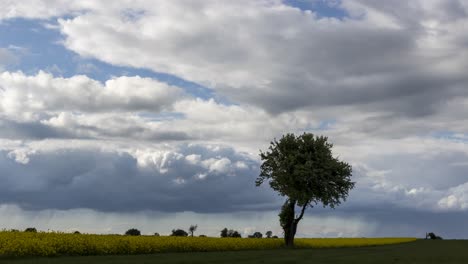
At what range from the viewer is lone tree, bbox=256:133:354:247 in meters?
Answer: 68.2

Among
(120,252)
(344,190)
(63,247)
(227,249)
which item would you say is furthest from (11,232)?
(344,190)

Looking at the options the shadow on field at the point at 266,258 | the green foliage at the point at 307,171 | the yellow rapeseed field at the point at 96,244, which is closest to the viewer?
the shadow on field at the point at 266,258

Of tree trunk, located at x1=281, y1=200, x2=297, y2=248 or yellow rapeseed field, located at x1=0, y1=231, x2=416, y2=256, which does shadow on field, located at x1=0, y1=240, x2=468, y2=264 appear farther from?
tree trunk, located at x1=281, y1=200, x2=297, y2=248

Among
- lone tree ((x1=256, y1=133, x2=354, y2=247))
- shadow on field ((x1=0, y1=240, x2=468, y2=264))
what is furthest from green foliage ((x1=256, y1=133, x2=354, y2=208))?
shadow on field ((x1=0, y1=240, x2=468, y2=264))

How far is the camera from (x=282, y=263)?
3531 cm

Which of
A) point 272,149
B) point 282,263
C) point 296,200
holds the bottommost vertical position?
point 282,263

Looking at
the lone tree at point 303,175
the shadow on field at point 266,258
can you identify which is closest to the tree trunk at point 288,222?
the lone tree at point 303,175

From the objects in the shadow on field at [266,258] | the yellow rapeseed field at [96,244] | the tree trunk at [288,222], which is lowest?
the shadow on field at [266,258]

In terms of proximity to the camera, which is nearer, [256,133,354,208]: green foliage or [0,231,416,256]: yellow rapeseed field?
[0,231,416,256]: yellow rapeseed field

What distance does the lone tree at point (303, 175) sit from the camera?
68.2 metres

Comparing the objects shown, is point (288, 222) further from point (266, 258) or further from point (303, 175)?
point (266, 258)

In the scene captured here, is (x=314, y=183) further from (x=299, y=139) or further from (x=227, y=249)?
(x=227, y=249)

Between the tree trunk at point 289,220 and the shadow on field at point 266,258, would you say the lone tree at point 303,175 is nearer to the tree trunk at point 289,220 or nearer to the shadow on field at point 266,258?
the tree trunk at point 289,220

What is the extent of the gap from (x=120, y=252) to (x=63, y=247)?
235 inches
